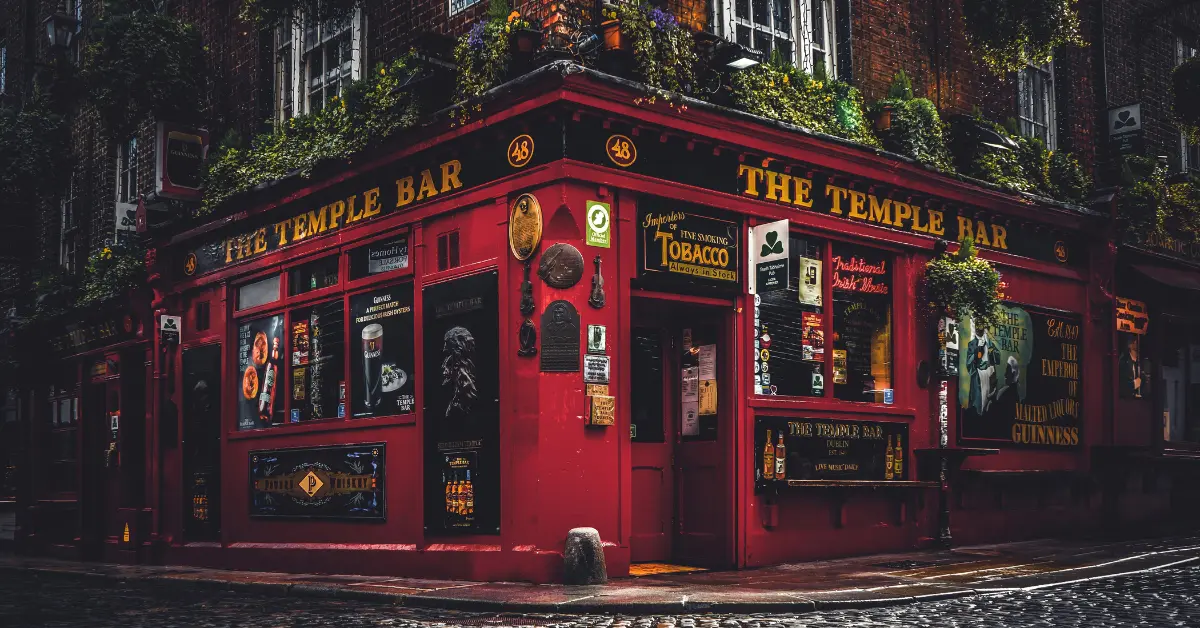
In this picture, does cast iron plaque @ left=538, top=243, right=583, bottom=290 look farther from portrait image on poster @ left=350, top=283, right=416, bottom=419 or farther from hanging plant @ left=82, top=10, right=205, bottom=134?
hanging plant @ left=82, top=10, right=205, bottom=134

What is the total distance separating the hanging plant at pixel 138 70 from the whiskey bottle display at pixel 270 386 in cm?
422

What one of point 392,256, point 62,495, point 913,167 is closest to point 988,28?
point 913,167

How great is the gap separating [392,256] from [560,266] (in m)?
3.01

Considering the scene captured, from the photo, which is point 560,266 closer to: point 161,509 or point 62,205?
point 161,509

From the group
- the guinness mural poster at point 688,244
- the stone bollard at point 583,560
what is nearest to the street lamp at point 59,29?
the guinness mural poster at point 688,244

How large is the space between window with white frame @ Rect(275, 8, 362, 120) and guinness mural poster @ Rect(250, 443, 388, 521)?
4.32 metres

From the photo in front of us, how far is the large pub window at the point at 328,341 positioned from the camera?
44.4 ft

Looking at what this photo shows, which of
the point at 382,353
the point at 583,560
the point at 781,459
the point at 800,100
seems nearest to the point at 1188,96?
the point at 800,100

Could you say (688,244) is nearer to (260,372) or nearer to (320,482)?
(320,482)

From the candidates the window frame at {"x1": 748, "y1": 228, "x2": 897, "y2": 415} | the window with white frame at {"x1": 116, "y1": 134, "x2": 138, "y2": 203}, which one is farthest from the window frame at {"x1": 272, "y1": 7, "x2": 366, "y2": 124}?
the window frame at {"x1": 748, "y1": 228, "x2": 897, "y2": 415}

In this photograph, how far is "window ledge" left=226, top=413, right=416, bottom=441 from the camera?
1331 cm

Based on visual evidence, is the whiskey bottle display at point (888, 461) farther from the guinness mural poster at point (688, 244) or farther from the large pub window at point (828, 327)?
the guinness mural poster at point (688, 244)

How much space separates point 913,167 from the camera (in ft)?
47.4

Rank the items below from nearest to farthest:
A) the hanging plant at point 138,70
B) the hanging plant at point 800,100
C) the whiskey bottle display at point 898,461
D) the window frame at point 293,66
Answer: the hanging plant at point 800,100, the whiskey bottle display at point 898,461, the window frame at point 293,66, the hanging plant at point 138,70
